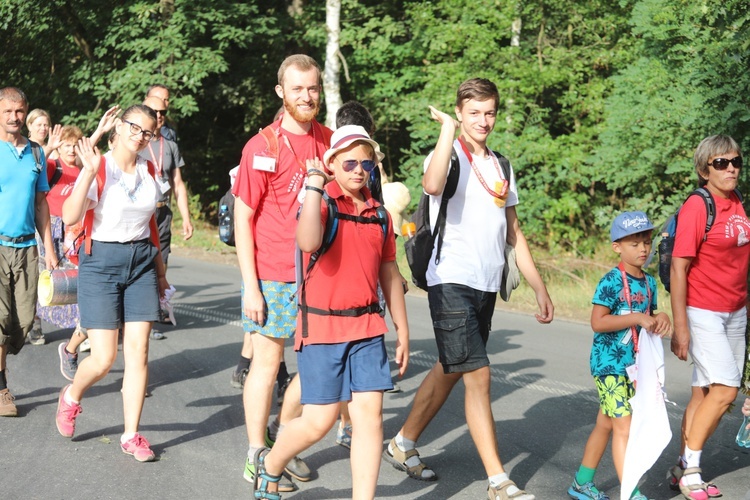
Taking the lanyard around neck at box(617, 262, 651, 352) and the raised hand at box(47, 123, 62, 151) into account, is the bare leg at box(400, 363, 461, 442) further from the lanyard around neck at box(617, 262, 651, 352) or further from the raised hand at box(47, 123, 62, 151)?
the raised hand at box(47, 123, 62, 151)

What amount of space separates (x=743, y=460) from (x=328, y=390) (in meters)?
2.90

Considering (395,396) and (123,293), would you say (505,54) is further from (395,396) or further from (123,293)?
(123,293)

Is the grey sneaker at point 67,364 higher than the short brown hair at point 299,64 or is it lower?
lower

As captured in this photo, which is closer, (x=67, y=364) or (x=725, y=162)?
(x=725, y=162)

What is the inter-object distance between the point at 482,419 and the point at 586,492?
0.66 m

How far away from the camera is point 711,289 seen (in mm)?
5398

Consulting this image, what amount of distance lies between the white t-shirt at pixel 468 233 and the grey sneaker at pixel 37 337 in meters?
5.29

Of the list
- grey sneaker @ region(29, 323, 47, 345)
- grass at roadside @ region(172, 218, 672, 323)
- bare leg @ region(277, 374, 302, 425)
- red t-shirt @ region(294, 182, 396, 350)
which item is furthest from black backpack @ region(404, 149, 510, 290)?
grass at roadside @ region(172, 218, 672, 323)

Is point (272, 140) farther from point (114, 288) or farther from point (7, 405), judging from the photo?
point (7, 405)

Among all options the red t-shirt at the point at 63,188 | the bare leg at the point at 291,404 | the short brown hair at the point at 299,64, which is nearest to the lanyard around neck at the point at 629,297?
the bare leg at the point at 291,404

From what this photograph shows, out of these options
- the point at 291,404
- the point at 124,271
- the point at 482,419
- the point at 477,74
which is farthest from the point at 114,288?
the point at 477,74

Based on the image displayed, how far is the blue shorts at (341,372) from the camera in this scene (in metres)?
4.52

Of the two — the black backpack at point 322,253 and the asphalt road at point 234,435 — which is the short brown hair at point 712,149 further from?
the black backpack at point 322,253

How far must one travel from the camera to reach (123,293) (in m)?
5.95
